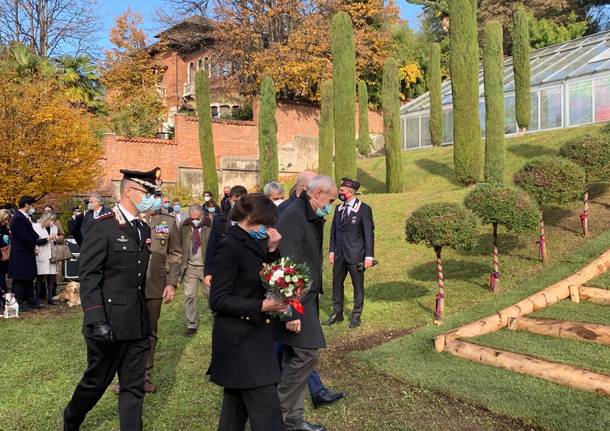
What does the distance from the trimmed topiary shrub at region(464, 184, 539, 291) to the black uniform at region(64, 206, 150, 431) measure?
6.25 metres

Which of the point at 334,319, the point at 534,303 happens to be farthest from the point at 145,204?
the point at 534,303

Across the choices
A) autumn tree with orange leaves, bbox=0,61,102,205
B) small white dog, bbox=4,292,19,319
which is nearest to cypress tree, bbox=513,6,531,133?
autumn tree with orange leaves, bbox=0,61,102,205

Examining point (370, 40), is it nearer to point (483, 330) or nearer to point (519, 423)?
point (483, 330)

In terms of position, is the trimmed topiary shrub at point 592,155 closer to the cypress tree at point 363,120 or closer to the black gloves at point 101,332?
the black gloves at point 101,332

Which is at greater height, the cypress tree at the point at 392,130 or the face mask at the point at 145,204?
the cypress tree at the point at 392,130

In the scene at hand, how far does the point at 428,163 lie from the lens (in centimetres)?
2306

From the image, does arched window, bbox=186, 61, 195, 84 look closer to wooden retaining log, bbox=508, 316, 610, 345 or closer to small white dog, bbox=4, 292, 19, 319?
small white dog, bbox=4, 292, 19, 319

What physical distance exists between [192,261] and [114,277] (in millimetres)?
4435

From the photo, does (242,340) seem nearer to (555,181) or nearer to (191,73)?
(555,181)

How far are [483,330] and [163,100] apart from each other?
36043mm

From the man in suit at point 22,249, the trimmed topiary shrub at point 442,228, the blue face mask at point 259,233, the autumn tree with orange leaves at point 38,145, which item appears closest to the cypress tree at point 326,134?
the autumn tree with orange leaves at point 38,145

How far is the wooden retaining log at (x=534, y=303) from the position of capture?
681cm

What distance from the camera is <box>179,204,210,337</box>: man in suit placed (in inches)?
334

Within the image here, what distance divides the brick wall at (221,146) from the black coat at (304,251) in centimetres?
2299
